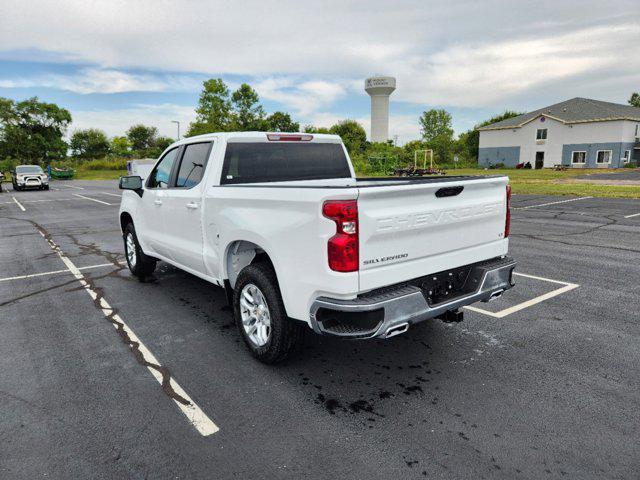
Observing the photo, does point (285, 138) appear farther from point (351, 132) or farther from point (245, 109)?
point (351, 132)

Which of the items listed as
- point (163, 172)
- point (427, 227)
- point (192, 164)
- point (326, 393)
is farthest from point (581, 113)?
point (326, 393)

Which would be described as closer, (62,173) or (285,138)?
(285,138)

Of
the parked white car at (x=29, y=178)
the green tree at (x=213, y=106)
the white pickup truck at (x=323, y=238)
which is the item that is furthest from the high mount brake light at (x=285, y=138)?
the green tree at (x=213, y=106)

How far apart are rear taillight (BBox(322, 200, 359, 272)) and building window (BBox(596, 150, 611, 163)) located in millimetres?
57182

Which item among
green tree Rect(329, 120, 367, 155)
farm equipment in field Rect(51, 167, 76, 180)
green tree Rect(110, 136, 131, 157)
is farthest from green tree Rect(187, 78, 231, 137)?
green tree Rect(110, 136, 131, 157)

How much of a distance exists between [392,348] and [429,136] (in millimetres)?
105448

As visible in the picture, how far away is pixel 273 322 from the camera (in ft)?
11.9

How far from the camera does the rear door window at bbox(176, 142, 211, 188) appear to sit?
15.7 feet

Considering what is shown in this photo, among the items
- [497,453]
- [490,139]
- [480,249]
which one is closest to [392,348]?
[480,249]

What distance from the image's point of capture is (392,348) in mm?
4258

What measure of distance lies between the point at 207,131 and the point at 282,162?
49.3 meters

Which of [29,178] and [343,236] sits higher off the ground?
[343,236]

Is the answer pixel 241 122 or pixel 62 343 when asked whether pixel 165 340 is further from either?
pixel 241 122

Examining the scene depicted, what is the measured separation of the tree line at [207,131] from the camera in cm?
5494
